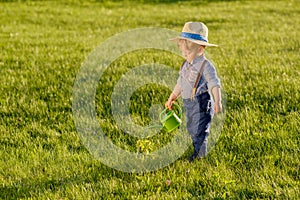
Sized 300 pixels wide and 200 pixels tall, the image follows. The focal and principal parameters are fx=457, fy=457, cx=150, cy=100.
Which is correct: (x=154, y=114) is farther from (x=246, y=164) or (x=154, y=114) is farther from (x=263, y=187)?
(x=263, y=187)

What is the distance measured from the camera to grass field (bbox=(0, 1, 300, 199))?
4609mm

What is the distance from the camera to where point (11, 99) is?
7324 millimetres

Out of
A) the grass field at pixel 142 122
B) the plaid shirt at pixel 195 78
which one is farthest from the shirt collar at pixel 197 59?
the grass field at pixel 142 122

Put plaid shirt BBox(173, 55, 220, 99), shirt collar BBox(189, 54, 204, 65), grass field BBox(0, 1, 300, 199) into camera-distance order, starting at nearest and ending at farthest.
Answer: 1. grass field BBox(0, 1, 300, 199)
2. plaid shirt BBox(173, 55, 220, 99)
3. shirt collar BBox(189, 54, 204, 65)

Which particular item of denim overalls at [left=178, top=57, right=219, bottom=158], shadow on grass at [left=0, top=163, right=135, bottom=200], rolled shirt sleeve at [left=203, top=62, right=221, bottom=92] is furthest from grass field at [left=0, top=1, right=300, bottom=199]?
rolled shirt sleeve at [left=203, top=62, right=221, bottom=92]

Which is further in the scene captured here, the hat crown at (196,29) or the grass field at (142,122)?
the hat crown at (196,29)

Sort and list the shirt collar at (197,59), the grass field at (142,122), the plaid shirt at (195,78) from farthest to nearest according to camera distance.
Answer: the shirt collar at (197,59)
the plaid shirt at (195,78)
the grass field at (142,122)

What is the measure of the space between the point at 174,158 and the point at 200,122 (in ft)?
1.85

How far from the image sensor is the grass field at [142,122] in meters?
4.61

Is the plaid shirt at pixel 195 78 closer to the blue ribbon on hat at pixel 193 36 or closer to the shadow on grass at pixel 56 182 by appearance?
the blue ribbon on hat at pixel 193 36

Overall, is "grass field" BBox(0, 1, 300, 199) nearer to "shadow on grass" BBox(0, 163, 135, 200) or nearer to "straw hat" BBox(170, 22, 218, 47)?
"shadow on grass" BBox(0, 163, 135, 200)

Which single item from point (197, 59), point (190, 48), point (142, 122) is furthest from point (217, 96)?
point (142, 122)

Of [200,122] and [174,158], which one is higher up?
[200,122]

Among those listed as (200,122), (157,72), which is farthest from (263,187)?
(157,72)
